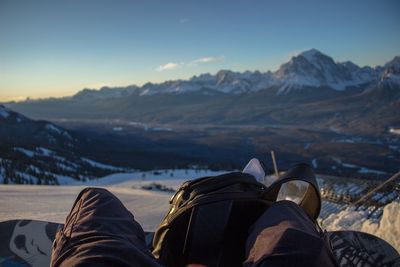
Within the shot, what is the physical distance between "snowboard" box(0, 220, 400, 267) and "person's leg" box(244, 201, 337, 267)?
996 mm

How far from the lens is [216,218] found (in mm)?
1782

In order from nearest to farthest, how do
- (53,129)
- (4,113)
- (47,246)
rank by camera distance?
(47,246), (53,129), (4,113)

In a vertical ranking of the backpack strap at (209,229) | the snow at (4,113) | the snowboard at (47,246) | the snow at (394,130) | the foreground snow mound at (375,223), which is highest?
the snow at (4,113)

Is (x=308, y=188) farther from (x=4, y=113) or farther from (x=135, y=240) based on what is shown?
(x=4, y=113)

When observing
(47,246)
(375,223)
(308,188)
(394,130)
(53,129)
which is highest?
(308,188)

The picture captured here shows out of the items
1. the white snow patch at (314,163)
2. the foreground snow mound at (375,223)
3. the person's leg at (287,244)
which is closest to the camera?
the person's leg at (287,244)

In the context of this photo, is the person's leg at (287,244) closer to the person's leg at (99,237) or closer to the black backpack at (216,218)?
the black backpack at (216,218)

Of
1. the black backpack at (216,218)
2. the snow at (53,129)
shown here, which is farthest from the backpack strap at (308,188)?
the snow at (53,129)

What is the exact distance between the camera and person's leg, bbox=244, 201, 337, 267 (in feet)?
4.07

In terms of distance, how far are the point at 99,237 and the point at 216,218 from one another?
540 mm

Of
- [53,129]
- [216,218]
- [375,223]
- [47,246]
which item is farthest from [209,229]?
[53,129]

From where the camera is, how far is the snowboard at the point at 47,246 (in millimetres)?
2326

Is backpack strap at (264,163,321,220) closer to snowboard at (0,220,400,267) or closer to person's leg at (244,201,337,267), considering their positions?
person's leg at (244,201,337,267)

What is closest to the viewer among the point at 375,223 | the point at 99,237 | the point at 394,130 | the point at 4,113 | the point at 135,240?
the point at 99,237
